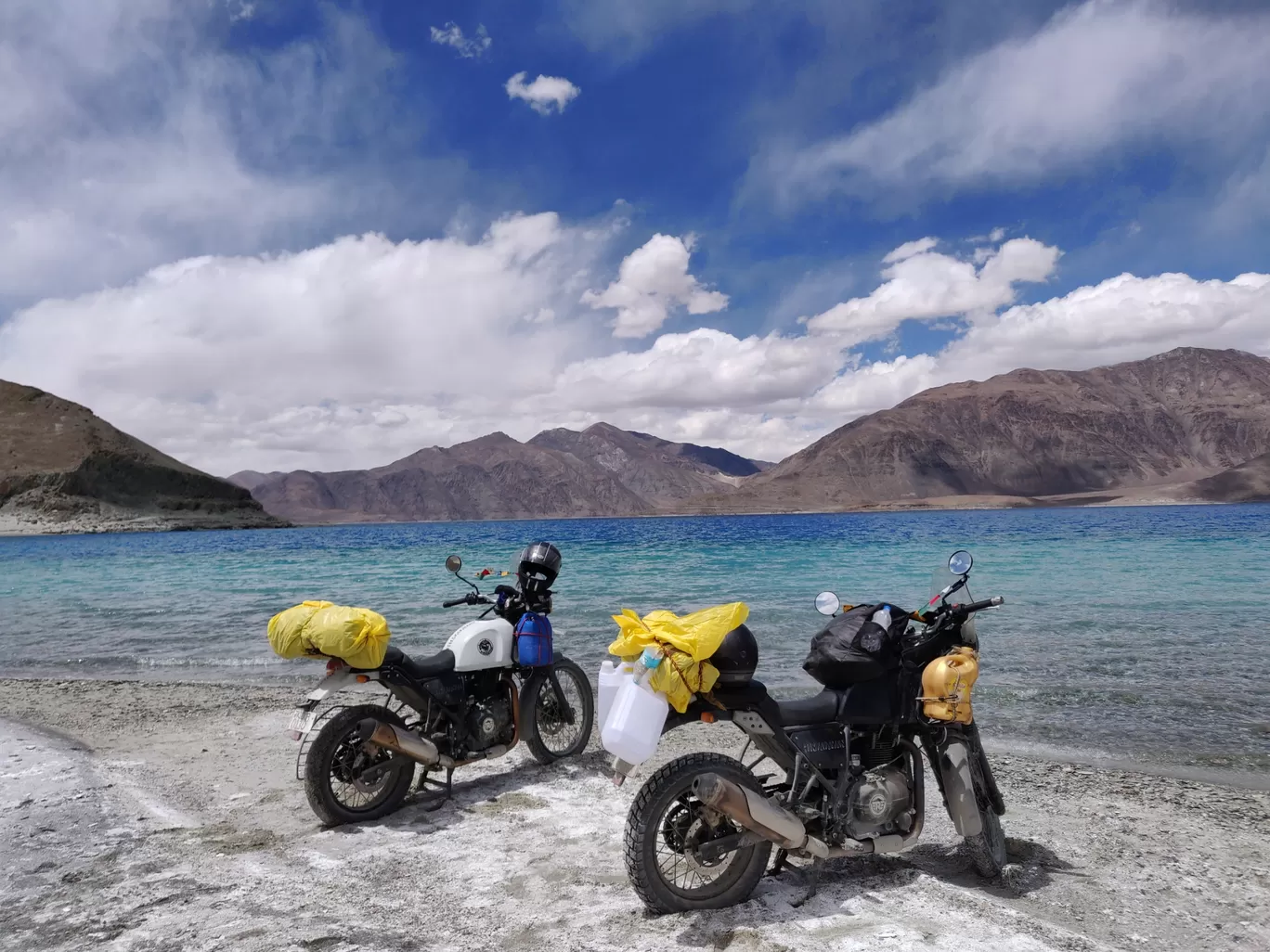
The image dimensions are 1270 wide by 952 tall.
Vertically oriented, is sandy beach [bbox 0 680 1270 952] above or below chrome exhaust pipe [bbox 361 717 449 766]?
below

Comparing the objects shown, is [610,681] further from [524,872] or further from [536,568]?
[536,568]

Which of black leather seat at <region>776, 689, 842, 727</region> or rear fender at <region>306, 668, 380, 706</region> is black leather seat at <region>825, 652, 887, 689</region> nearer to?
black leather seat at <region>776, 689, 842, 727</region>

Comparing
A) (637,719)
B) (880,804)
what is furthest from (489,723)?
(880,804)

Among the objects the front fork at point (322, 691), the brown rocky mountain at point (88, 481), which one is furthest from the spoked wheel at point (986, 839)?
the brown rocky mountain at point (88, 481)

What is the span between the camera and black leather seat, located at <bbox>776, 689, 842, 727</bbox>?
4086mm

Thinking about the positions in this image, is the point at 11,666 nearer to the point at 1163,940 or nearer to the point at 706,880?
the point at 706,880

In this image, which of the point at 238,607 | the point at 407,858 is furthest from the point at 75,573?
the point at 407,858

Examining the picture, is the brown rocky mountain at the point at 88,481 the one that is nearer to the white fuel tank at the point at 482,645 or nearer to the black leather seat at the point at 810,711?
the white fuel tank at the point at 482,645

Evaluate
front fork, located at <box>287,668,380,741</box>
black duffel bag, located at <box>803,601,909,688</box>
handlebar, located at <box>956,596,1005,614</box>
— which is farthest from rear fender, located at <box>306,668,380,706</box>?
handlebar, located at <box>956,596,1005,614</box>

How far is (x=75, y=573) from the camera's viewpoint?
108 feet

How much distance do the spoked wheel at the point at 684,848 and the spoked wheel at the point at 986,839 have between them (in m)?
1.33

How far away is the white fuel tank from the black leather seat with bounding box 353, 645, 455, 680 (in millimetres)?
82

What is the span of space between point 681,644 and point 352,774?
114 inches

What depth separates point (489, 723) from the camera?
20.1 feet
